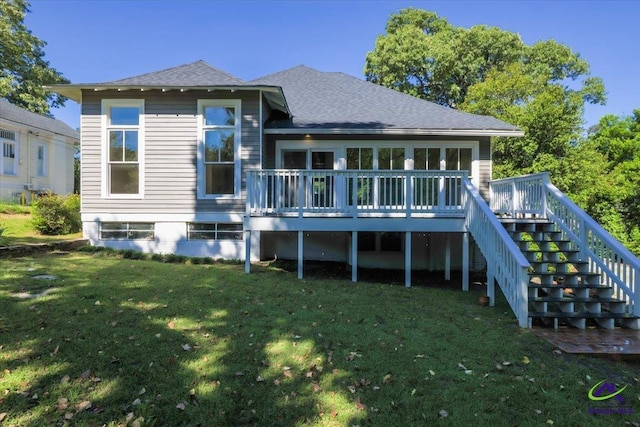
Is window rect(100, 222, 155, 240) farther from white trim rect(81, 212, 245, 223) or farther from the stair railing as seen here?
the stair railing

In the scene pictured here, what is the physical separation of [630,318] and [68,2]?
73.2 feet

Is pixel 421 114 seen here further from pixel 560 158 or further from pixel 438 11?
pixel 438 11

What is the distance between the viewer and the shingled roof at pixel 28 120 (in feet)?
58.4

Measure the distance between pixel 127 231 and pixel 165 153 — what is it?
221cm

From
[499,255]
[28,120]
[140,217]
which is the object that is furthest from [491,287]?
[28,120]

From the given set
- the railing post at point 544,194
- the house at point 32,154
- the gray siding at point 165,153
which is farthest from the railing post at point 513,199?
the house at point 32,154

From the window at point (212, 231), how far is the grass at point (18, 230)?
3.37 meters

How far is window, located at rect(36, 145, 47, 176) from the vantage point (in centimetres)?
2028

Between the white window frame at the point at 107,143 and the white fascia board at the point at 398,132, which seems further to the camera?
the white fascia board at the point at 398,132

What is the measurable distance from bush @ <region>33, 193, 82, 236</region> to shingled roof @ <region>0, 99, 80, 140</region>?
9206 mm

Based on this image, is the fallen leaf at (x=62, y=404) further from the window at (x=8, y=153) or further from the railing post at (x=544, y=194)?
the window at (x=8, y=153)

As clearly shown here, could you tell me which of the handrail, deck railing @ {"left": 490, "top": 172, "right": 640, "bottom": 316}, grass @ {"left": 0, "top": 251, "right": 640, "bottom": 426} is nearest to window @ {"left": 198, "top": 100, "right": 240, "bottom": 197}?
grass @ {"left": 0, "top": 251, "right": 640, "bottom": 426}

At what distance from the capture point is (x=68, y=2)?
56.2 feet

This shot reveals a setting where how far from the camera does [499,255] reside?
20.3 feet
